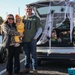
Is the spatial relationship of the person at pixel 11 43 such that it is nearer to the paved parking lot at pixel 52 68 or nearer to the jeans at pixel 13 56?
the jeans at pixel 13 56

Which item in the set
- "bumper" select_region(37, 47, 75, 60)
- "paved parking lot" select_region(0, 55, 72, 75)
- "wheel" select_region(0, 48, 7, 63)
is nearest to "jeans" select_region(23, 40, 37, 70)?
"paved parking lot" select_region(0, 55, 72, 75)

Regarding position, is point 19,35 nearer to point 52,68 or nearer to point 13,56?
point 13,56

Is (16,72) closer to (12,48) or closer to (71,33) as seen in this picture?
(12,48)

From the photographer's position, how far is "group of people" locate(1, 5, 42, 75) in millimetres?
8781

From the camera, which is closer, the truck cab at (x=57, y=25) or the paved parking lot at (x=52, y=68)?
the paved parking lot at (x=52, y=68)

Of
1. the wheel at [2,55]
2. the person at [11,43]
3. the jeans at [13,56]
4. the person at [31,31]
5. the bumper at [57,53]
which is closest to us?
the person at [11,43]

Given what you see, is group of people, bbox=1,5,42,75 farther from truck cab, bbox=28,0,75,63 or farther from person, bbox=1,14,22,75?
truck cab, bbox=28,0,75,63

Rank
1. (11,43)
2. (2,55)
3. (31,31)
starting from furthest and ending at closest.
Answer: (2,55) < (31,31) < (11,43)

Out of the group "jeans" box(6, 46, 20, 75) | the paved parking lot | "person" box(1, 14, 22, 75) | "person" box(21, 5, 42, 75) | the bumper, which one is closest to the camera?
"person" box(1, 14, 22, 75)

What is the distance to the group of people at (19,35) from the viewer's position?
28.8 feet

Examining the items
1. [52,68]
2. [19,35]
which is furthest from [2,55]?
[19,35]

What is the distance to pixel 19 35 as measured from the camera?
8930 millimetres

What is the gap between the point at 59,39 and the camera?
10.8 meters

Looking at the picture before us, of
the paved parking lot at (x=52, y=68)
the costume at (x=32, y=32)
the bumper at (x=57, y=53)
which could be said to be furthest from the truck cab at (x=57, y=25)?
the costume at (x=32, y=32)
